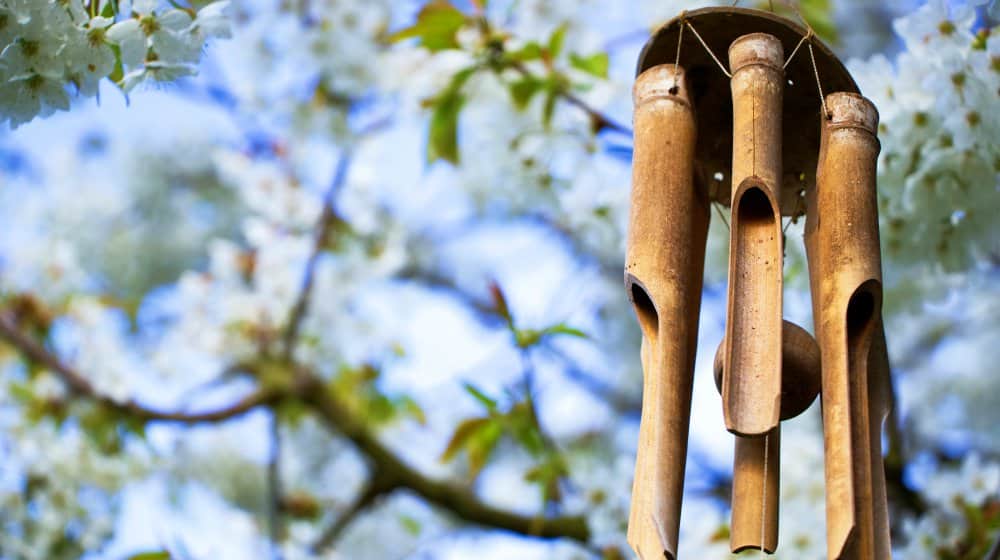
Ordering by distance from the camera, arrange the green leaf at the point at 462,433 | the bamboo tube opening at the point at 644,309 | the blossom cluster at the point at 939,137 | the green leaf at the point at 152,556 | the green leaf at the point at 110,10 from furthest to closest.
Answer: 1. the green leaf at the point at 462,433
2. the green leaf at the point at 152,556
3. the blossom cluster at the point at 939,137
4. the green leaf at the point at 110,10
5. the bamboo tube opening at the point at 644,309

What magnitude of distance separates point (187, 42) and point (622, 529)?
157cm

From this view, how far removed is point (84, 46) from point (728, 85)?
0.79 metres

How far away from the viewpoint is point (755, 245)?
110 cm

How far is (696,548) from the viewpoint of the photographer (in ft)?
7.97

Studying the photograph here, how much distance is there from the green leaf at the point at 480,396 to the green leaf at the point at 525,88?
0.58m

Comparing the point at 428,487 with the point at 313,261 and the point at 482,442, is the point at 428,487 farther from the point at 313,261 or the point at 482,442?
the point at 313,261

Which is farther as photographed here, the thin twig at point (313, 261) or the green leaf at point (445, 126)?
the thin twig at point (313, 261)

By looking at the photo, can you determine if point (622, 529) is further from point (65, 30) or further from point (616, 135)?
point (65, 30)

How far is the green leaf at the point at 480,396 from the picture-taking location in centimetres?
221

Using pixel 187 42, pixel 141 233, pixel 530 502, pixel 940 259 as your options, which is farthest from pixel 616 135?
pixel 141 233

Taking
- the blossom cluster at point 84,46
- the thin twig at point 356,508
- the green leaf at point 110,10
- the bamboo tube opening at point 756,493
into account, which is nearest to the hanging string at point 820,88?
the bamboo tube opening at point 756,493

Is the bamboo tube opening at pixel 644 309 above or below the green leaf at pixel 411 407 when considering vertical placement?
below

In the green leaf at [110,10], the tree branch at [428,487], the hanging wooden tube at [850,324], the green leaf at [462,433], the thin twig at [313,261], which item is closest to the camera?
the hanging wooden tube at [850,324]

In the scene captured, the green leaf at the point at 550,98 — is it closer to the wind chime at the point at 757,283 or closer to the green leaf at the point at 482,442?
the green leaf at the point at 482,442
